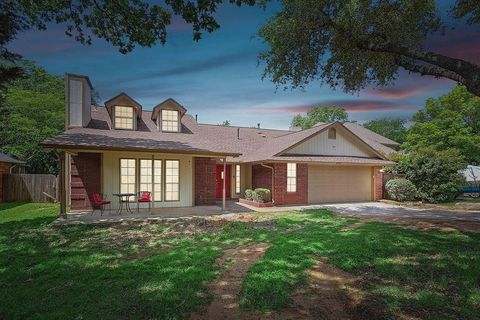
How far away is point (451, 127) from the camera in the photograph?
29.5 meters

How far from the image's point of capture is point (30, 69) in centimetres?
3431

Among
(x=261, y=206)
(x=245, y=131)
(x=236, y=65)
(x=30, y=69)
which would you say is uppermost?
(x=30, y=69)

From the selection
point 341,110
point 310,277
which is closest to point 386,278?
point 310,277

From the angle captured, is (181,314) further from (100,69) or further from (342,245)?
(100,69)

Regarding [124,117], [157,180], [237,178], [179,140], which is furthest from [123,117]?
[237,178]

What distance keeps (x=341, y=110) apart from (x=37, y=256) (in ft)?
197

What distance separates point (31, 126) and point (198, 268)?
28072mm

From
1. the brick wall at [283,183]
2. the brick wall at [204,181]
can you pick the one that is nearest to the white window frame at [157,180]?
the brick wall at [204,181]

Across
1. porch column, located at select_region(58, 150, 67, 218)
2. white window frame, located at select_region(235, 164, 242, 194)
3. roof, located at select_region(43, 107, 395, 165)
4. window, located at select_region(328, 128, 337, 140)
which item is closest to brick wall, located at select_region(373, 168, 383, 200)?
roof, located at select_region(43, 107, 395, 165)

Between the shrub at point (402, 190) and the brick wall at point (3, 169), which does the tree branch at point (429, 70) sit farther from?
the brick wall at point (3, 169)

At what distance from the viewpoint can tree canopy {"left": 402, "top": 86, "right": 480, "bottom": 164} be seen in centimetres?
2855

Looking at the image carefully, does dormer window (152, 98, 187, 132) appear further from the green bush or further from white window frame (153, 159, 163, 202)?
the green bush

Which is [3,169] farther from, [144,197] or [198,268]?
[198,268]

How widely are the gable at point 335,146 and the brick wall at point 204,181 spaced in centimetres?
519
